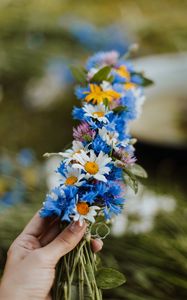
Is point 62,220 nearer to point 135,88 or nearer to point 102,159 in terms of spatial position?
point 102,159

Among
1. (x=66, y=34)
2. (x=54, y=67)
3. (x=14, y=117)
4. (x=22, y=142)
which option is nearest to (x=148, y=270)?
(x=22, y=142)

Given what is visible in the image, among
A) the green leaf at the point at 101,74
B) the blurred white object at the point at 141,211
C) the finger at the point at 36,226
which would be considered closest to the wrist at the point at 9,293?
the finger at the point at 36,226

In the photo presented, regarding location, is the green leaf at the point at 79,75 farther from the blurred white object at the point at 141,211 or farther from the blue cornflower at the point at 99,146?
the blurred white object at the point at 141,211

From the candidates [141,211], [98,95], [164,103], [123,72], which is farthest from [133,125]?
[98,95]

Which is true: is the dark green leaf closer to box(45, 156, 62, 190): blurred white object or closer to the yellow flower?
the yellow flower

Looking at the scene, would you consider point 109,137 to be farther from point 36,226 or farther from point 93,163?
point 36,226

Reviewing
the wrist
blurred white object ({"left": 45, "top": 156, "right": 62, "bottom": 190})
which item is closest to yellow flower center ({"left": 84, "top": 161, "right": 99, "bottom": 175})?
the wrist

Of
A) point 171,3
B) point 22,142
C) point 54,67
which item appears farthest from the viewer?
point 171,3
